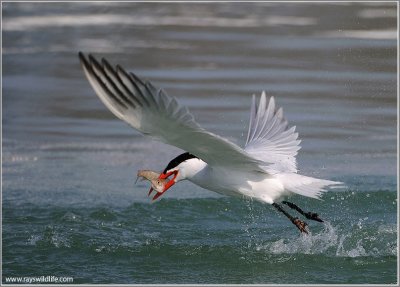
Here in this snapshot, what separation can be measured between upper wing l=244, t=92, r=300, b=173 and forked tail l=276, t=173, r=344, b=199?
1.66ft

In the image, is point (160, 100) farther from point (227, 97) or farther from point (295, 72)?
point (295, 72)

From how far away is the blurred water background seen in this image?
23.8ft

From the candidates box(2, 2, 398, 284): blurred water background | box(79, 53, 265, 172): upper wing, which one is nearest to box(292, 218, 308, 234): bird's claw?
box(2, 2, 398, 284): blurred water background

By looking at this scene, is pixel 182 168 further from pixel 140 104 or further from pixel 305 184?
pixel 140 104

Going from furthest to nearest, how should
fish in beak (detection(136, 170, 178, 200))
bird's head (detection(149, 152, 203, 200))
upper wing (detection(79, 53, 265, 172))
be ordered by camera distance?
bird's head (detection(149, 152, 203, 200)) → fish in beak (detection(136, 170, 178, 200)) → upper wing (detection(79, 53, 265, 172))

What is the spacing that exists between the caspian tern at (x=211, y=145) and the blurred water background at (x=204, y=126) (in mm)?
533

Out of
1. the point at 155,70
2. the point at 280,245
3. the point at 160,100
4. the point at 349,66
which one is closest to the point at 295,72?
the point at 349,66

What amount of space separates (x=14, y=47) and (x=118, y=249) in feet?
25.3

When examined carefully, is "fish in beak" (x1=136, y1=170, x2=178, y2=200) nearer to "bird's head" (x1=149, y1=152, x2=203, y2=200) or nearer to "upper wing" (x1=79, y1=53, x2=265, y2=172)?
"bird's head" (x1=149, y1=152, x2=203, y2=200)

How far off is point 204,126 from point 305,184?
349 cm

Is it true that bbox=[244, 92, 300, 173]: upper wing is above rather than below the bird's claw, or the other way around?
above

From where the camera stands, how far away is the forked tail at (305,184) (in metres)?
6.92

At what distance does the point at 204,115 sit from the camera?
1098cm

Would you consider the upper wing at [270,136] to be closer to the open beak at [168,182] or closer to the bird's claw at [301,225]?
the bird's claw at [301,225]
